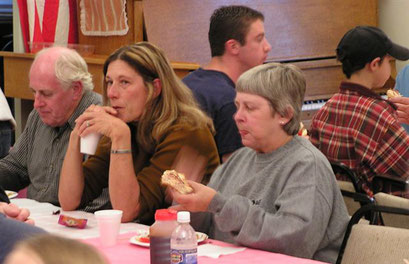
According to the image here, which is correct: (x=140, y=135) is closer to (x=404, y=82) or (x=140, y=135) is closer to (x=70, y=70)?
(x=70, y=70)

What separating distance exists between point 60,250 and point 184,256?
3.86 feet

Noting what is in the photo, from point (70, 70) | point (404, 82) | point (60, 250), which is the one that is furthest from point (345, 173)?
point (60, 250)

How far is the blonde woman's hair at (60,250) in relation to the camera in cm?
88

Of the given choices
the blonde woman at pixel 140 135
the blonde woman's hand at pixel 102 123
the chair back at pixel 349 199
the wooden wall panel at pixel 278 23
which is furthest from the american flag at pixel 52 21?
the chair back at pixel 349 199

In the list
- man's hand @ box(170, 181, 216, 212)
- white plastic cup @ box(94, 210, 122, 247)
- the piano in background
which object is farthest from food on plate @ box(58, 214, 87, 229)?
the piano in background

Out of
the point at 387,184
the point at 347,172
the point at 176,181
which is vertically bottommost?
the point at 387,184

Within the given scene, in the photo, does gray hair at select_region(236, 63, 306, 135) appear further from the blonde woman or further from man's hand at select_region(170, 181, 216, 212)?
the blonde woman

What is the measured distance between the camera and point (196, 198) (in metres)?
2.40

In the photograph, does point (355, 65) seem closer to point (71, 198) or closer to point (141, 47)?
point (141, 47)

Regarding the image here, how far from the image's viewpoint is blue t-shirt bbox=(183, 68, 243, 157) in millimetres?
3541

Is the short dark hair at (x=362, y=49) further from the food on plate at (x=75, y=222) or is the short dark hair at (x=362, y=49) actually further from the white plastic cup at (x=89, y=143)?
the food on plate at (x=75, y=222)

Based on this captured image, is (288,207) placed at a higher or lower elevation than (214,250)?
higher

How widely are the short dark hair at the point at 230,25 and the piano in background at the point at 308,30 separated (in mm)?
1377

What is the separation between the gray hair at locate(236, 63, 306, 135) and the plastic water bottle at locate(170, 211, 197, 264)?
71 centimetres
